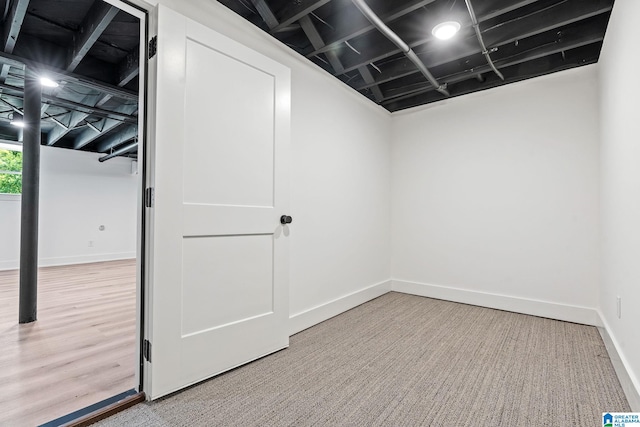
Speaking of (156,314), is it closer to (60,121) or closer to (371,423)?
(371,423)

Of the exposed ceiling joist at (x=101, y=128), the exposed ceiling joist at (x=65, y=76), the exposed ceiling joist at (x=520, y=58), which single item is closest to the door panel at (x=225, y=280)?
the exposed ceiling joist at (x=65, y=76)

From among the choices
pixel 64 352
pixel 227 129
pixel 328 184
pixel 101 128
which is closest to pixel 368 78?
pixel 328 184

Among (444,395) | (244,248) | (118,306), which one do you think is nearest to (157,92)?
(244,248)

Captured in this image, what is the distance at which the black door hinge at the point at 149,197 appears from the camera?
172 centimetres

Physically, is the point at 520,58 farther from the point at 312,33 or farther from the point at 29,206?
the point at 29,206

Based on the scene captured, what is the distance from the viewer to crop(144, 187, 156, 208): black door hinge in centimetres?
172

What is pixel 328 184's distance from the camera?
315 cm

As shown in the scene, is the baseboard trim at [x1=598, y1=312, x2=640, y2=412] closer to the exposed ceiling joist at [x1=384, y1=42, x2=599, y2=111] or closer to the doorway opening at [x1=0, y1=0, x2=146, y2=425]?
the exposed ceiling joist at [x1=384, y1=42, x2=599, y2=111]

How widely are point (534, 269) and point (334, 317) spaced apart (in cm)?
215

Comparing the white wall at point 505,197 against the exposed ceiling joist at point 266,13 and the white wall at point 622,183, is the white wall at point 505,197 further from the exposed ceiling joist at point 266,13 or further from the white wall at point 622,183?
the exposed ceiling joist at point 266,13

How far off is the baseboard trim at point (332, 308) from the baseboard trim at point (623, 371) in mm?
2119

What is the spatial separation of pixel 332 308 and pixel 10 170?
700 cm

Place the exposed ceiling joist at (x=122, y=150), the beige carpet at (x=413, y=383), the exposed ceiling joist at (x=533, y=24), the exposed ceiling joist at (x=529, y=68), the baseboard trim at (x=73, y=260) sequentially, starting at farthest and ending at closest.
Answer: the exposed ceiling joist at (x=122, y=150) < the baseboard trim at (x=73, y=260) < the exposed ceiling joist at (x=529, y=68) < the exposed ceiling joist at (x=533, y=24) < the beige carpet at (x=413, y=383)

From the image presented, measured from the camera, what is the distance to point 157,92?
5.62ft
